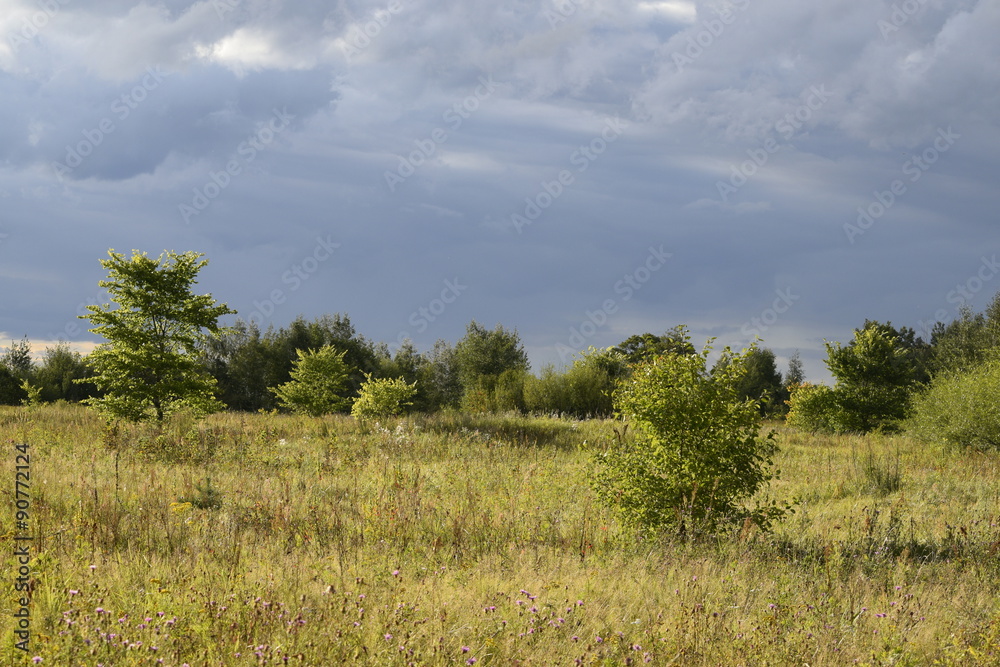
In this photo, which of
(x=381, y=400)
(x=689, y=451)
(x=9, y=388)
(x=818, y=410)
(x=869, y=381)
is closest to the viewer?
(x=689, y=451)

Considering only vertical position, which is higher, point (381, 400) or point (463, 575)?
point (381, 400)

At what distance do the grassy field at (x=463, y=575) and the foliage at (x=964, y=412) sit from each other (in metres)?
7.66

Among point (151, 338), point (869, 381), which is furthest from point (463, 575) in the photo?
point (869, 381)

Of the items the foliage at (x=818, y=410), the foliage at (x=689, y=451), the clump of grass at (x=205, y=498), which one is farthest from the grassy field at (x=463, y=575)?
the foliage at (x=818, y=410)

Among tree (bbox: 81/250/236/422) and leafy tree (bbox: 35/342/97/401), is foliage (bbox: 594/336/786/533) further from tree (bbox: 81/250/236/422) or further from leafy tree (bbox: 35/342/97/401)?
leafy tree (bbox: 35/342/97/401)

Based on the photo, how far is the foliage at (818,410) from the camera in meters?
32.4

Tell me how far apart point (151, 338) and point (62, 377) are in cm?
4209

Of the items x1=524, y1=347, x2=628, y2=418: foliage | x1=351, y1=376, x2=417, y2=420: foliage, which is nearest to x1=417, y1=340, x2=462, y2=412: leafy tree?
x1=524, y1=347, x2=628, y2=418: foliage

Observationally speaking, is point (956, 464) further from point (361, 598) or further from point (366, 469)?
point (361, 598)

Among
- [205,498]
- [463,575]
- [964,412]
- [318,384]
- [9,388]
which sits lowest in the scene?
[463,575]

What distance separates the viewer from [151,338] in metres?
19.5

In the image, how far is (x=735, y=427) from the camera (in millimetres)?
8711

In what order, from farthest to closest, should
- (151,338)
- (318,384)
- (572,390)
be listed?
(572,390) → (318,384) → (151,338)

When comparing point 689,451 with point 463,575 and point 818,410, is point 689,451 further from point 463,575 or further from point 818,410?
point 818,410
